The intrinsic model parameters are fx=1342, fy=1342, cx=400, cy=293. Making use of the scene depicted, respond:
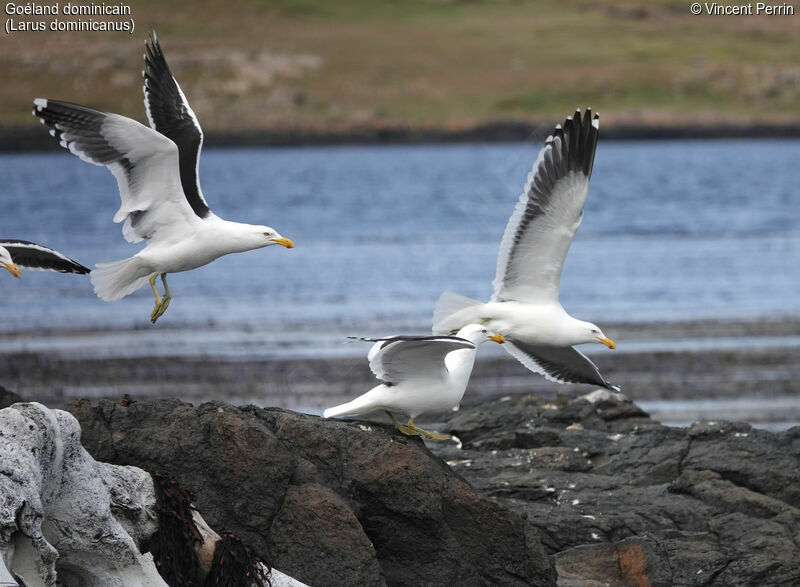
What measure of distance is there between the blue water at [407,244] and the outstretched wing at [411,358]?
8.81 m

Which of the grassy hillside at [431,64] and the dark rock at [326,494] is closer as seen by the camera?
the dark rock at [326,494]

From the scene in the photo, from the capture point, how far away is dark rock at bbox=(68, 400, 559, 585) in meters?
6.37

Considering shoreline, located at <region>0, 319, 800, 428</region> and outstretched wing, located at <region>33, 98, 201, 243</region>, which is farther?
shoreline, located at <region>0, 319, 800, 428</region>

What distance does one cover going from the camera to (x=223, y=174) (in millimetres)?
59875

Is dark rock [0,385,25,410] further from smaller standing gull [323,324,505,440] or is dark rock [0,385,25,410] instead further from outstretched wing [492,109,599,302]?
outstretched wing [492,109,599,302]

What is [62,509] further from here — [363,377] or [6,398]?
[363,377]

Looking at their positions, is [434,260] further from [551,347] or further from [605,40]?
[605,40]

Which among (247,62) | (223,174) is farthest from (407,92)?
(223,174)

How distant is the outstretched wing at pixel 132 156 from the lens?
848cm

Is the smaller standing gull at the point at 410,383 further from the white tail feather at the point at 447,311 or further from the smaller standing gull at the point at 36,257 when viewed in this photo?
the smaller standing gull at the point at 36,257

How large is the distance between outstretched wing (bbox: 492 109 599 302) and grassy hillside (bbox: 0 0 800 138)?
200 ft

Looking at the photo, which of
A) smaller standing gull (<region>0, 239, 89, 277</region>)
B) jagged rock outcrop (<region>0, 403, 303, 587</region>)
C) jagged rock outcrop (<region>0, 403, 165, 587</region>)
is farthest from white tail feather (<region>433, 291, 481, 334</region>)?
jagged rock outcrop (<region>0, 403, 165, 587</region>)

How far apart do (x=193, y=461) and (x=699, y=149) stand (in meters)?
72.0

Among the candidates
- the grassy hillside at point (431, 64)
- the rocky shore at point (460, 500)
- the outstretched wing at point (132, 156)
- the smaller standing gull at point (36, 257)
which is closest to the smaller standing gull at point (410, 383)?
the rocky shore at point (460, 500)
